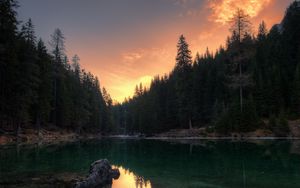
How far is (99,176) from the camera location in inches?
453

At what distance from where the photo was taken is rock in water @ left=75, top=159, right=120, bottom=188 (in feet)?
34.9

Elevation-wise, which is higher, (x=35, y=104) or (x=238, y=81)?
(x=238, y=81)

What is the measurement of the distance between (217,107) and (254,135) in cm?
2558

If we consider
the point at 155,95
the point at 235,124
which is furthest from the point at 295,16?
the point at 155,95

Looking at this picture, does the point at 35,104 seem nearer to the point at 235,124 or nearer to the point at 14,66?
the point at 14,66

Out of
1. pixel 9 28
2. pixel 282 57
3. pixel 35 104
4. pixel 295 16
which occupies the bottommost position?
pixel 35 104

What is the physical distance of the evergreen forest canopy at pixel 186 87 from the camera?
120 feet

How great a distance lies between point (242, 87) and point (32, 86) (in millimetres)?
37120

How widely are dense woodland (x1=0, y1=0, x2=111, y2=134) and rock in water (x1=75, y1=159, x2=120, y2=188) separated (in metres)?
20.0

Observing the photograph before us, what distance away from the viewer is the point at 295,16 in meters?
61.1

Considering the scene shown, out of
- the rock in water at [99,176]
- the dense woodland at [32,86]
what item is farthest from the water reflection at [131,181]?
the dense woodland at [32,86]

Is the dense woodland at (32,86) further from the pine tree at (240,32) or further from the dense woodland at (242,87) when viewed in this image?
the pine tree at (240,32)

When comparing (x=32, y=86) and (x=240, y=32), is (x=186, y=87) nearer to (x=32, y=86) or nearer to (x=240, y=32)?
(x=240, y=32)

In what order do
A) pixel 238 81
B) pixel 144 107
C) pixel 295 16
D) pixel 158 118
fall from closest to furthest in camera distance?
pixel 238 81 → pixel 295 16 → pixel 158 118 → pixel 144 107
